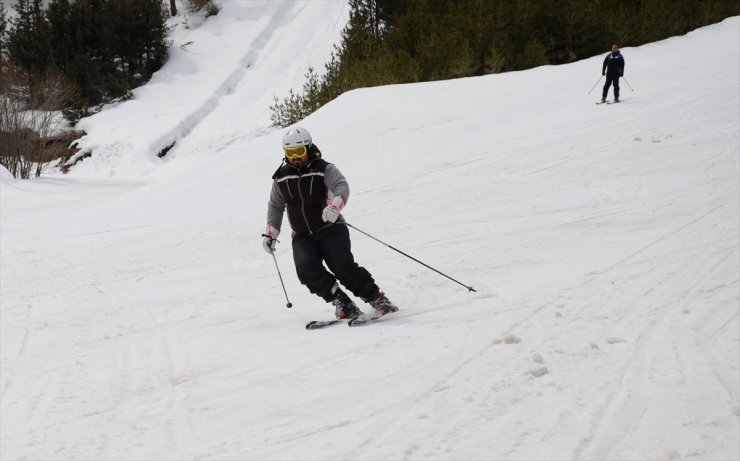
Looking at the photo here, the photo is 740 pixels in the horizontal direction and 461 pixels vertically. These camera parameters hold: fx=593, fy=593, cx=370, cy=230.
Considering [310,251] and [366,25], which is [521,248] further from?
[366,25]

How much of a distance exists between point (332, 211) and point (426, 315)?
120 centimetres

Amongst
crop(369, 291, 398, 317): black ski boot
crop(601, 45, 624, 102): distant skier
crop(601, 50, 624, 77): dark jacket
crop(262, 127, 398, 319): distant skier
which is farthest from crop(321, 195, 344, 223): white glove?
crop(601, 50, 624, 77): dark jacket

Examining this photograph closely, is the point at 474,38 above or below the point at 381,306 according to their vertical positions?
above

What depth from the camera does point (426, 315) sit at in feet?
16.4

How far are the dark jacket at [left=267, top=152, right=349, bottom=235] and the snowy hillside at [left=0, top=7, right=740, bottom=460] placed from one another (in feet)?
3.11

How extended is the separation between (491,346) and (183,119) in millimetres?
30446

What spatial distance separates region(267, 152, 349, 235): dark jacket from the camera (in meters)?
4.94

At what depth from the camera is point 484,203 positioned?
9.33 m

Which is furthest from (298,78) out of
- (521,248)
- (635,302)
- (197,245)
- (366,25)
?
(635,302)

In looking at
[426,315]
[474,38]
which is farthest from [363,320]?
[474,38]

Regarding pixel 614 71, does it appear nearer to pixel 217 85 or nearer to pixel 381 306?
pixel 381 306

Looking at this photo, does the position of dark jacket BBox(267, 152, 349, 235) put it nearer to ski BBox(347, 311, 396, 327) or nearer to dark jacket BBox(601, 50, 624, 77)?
ski BBox(347, 311, 396, 327)


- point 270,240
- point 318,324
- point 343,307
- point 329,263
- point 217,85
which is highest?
point 217,85

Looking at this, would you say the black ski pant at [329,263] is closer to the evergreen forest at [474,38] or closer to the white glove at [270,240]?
the white glove at [270,240]
